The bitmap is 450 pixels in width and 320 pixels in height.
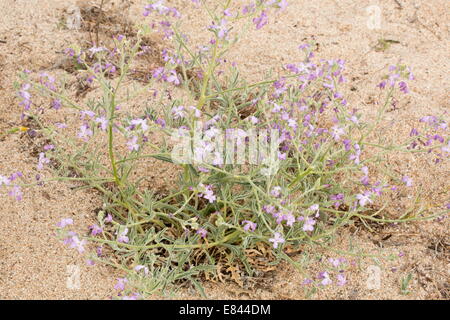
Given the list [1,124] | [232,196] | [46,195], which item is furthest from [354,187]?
[1,124]

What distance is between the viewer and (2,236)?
2230 millimetres

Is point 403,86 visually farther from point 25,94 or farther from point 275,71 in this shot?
point 25,94

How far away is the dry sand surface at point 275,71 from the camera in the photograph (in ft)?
7.15

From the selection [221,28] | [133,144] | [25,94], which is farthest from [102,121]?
[221,28]

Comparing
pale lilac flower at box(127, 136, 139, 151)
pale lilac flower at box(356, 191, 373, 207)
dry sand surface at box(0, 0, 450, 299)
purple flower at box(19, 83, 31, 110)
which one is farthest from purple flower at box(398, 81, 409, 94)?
purple flower at box(19, 83, 31, 110)

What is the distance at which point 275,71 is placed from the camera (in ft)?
10.4

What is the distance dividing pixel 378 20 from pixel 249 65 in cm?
99

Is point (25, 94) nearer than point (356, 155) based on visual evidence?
Yes

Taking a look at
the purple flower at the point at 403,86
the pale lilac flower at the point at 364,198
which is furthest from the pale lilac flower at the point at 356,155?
the purple flower at the point at 403,86

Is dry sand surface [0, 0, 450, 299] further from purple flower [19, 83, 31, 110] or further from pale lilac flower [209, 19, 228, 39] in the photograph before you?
pale lilac flower [209, 19, 228, 39]

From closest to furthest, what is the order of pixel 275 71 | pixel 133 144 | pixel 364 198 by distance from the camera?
1. pixel 133 144
2. pixel 364 198
3. pixel 275 71

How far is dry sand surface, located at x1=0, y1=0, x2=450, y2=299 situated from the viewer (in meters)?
2.18

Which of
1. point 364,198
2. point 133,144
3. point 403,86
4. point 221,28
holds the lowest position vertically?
point 364,198

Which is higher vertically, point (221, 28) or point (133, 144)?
point (221, 28)
